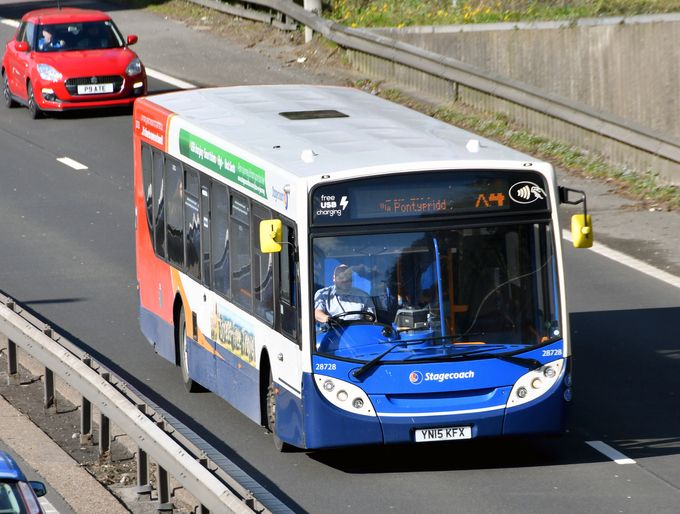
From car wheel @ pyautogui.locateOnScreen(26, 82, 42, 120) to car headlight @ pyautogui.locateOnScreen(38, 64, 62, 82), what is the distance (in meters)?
0.37

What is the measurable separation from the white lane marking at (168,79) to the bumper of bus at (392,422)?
18957mm

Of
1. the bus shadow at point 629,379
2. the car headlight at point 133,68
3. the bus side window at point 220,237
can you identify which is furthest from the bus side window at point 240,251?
the car headlight at point 133,68

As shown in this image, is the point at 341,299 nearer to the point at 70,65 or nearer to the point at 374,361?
the point at 374,361

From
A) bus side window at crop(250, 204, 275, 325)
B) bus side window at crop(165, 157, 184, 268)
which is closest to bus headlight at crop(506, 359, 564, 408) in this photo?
bus side window at crop(250, 204, 275, 325)

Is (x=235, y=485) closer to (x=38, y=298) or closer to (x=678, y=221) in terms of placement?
(x=38, y=298)

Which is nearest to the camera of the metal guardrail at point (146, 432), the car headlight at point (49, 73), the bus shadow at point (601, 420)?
the metal guardrail at point (146, 432)

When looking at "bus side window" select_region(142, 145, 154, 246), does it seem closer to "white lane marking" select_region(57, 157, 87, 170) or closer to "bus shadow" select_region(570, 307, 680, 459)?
"bus shadow" select_region(570, 307, 680, 459)

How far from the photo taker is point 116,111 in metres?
30.5

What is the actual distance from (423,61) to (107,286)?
393 inches

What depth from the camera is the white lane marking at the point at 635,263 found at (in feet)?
61.8

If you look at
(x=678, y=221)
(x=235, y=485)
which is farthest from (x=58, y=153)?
(x=235, y=485)

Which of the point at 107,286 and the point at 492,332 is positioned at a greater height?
the point at 492,332

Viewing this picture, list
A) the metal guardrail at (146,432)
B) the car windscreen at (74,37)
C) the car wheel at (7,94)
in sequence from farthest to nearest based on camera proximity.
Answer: the car wheel at (7,94) < the car windscreen at (74,37) < the metal guardrail at (146,432)

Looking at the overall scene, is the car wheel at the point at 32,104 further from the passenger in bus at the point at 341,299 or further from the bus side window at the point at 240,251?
the passenger in bus at the point at 341,299
